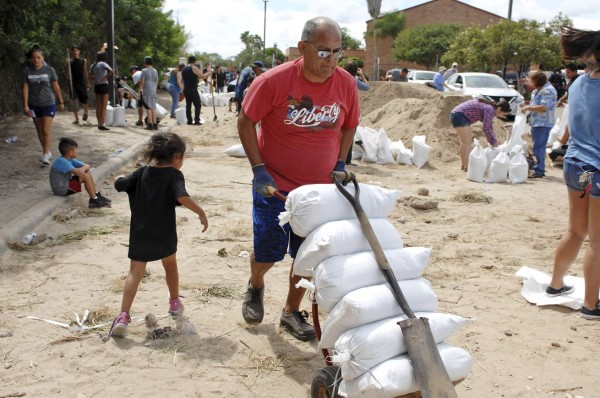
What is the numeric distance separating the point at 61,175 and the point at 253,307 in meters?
4.35

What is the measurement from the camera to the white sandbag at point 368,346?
258 cm

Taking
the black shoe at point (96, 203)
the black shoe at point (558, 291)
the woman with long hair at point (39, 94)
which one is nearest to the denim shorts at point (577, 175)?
the black shoe at point (558, 291)

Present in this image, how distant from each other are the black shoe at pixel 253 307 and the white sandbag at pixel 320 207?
3.17ft

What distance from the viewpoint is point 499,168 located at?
996cm

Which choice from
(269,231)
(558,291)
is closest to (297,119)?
→ (269,231)

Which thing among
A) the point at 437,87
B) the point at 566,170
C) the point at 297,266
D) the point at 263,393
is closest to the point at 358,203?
the point at 297,266

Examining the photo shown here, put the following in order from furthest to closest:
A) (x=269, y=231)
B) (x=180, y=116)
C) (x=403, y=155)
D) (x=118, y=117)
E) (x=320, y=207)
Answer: (x=180, y=116) → (x=118, y=117) → (x=403, y=155) → (x=269, y=231) → (x=320, y=207)

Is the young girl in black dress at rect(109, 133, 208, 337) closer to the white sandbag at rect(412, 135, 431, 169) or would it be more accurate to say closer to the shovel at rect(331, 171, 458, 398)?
the shovel at rect(331, 171, 458, 398)

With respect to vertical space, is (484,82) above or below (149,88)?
above

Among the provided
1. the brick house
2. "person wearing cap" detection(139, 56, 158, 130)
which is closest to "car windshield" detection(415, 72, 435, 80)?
"person wearing cap" detection(139, 56, 158, 130)

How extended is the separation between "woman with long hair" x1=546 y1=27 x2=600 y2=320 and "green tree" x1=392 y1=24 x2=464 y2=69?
5220 centimetres

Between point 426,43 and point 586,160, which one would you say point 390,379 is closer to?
point 586,160

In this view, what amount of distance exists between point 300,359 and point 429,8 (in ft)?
231

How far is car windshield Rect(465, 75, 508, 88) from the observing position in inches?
806
